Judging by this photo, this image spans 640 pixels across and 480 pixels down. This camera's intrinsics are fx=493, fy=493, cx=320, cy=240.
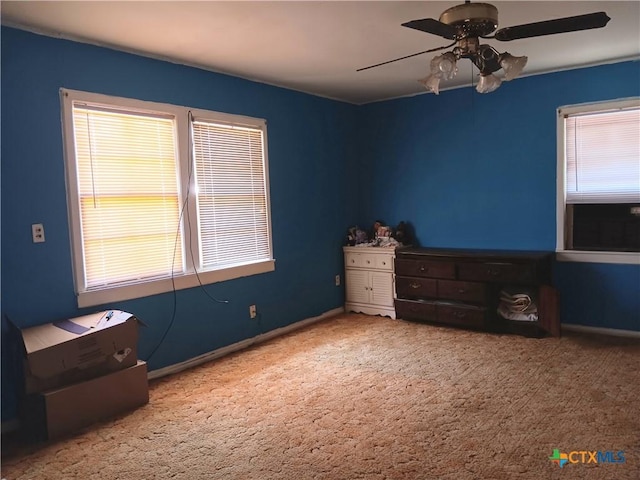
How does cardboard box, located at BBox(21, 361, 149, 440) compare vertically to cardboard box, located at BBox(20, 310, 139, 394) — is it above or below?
below

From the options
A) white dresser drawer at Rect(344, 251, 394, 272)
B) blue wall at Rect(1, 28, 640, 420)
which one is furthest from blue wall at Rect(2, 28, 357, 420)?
white dresser drawer at Rect(344, 251, 394, 272)

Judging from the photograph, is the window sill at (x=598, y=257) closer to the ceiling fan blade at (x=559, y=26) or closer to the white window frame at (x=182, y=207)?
the ceiling fan blade at (x=559, y=26)

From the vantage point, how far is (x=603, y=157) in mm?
4316

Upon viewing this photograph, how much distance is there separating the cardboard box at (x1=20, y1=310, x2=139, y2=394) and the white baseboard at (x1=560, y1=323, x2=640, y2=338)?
3.75 meters

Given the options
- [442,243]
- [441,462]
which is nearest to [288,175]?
[442,243]

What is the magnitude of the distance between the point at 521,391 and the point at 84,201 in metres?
3.12

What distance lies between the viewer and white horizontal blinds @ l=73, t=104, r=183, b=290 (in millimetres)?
3293

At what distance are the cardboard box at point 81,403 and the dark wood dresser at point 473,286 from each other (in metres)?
2.75

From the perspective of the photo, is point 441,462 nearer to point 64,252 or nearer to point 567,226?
point 64,252

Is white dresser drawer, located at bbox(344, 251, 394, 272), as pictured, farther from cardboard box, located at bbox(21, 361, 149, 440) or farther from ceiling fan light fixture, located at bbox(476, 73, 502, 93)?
cardboard box, located at bbox(21, 361, 149, 440)

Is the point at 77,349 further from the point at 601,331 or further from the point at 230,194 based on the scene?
the point at 601,331

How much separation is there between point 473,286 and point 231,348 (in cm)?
226

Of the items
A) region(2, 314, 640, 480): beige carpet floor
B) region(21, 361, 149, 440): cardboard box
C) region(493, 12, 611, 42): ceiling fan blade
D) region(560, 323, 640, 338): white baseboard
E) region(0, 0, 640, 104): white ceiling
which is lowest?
region(2, 314, 640, 480): beige carpet floor

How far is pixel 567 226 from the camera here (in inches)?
180
